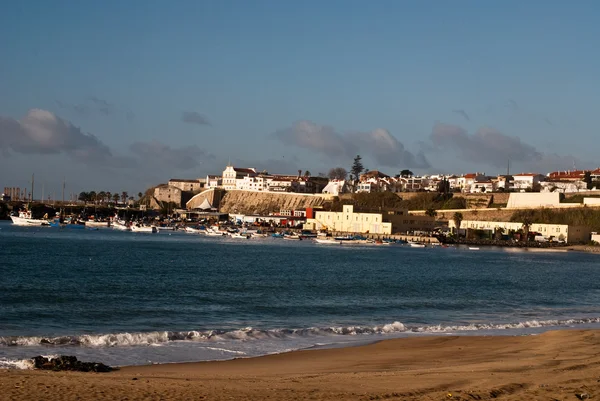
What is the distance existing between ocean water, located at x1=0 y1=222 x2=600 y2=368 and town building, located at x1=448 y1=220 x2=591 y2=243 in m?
50.4

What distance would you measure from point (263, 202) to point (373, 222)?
183 ft

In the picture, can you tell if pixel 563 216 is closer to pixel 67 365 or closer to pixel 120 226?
pixel 120 226

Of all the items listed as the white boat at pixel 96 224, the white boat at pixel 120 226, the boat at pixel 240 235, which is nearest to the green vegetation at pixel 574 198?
the boat at pixel 240 235

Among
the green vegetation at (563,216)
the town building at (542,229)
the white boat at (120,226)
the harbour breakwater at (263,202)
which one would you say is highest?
the harbour breakwater at (263,202)

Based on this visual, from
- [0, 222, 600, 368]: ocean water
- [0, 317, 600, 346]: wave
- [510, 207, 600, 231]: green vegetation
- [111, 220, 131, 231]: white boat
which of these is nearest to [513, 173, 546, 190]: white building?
[510, 207, 600, 231]: green vegetation

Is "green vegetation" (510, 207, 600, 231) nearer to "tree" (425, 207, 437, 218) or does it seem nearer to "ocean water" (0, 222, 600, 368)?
"tree" (425, 207, 437, 218)

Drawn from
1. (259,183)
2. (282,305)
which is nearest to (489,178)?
(259,183)

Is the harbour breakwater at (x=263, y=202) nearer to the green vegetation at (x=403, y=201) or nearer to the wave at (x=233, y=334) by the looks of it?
the green vegetation at (x=403, y=201)

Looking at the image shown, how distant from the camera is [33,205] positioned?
559 feet

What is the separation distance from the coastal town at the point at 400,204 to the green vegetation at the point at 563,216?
15 cm

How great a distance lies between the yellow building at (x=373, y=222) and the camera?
11456 cm

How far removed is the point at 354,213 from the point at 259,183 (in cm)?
6367

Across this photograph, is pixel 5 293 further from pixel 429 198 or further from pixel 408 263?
pixel 429 198

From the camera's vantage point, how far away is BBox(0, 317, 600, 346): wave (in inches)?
757
